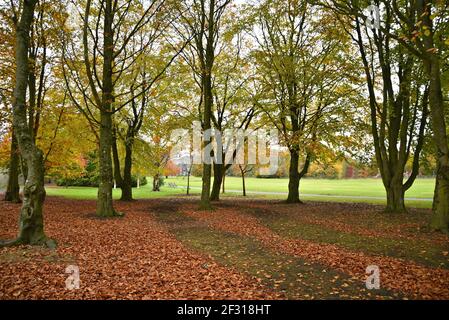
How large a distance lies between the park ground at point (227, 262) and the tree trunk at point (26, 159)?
0.58m

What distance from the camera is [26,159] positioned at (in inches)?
360

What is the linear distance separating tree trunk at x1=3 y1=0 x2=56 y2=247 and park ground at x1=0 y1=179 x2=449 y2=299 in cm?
58

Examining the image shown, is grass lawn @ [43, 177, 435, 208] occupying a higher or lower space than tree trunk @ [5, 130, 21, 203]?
lower

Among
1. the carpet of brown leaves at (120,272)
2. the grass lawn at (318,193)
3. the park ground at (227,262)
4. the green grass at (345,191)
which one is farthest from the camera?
the grass lawn at (318,193)

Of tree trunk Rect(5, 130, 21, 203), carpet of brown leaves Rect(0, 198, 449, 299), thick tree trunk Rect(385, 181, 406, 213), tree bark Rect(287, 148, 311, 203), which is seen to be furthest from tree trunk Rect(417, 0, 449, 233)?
tree trunk Rect(5, 130, 21, 203)

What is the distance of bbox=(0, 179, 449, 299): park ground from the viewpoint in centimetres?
603

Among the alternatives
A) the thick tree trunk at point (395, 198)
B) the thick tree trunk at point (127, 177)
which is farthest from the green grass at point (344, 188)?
the thick tree trunk at point (127, 177)

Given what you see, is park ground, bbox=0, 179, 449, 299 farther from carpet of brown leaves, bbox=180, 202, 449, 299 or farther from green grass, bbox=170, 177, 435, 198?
green grass, bbox=170, 177, 435, 198

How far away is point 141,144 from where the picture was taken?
27.4 metres

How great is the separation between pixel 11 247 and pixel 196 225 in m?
7.39

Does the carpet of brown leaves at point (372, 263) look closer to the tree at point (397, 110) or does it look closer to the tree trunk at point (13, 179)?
the tree at point (397, 110)

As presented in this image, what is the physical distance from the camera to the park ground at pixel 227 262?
603 centimetres
